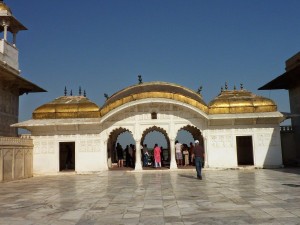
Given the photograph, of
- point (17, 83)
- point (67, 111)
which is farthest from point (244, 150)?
point (17, 83)

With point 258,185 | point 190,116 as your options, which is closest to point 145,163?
point 190,116

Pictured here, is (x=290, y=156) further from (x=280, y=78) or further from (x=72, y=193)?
(x=72, y=193)

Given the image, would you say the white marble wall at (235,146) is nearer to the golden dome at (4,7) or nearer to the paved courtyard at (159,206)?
the paved courtyard at (159,206)

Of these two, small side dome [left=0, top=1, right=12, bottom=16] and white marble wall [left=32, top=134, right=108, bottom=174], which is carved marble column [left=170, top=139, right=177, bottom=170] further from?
small side dome [left=0, top=1, right=12, bottom=16]

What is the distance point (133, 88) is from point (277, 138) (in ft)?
26.4

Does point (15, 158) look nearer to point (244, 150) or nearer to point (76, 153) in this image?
point (76, 153)

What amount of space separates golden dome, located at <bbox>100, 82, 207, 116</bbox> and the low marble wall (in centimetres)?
404

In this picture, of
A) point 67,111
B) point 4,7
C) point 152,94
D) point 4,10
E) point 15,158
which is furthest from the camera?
point 4,7

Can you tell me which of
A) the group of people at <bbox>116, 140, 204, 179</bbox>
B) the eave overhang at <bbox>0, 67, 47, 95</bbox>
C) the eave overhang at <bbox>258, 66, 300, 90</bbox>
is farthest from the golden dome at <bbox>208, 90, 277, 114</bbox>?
the eave overhang at <bbox>0, 67, 47, 95</bbox>

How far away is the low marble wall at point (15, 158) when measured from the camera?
41.7 feet

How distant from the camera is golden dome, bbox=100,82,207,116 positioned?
16.3 m

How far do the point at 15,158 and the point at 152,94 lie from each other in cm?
695

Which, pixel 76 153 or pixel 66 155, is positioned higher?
pixel 76 153

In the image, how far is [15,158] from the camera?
45.4 ft
